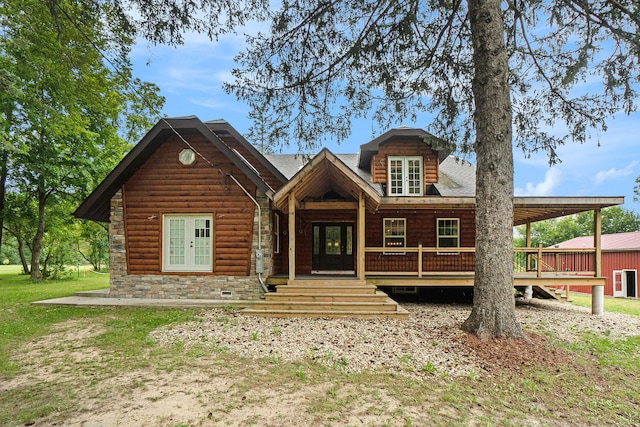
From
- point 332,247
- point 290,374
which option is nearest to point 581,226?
point 332,247

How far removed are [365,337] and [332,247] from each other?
690cm

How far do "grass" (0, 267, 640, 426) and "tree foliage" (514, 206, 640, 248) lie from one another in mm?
47842

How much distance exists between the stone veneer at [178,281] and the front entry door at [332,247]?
2.78 meters

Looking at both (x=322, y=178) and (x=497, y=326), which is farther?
(x=322, y=178)

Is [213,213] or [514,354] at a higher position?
[213,213]

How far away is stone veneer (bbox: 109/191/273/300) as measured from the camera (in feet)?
34.2

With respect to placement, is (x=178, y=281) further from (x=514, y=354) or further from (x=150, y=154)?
(x=514, y=354)

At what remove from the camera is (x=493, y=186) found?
6.01 m

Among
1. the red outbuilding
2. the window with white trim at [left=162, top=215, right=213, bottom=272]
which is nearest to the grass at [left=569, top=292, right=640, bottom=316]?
the red outbuilding

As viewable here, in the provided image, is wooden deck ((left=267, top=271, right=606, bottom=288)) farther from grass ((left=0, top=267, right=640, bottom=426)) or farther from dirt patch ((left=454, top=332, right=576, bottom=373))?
dirt patch ((left=454, top=332, right=576, bottom=373))

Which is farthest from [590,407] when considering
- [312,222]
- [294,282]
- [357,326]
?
[312,222]

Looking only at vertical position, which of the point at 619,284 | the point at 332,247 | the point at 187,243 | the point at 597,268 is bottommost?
the point at 619,284

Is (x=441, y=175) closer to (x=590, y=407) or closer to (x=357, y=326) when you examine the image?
(x=357, y=326)

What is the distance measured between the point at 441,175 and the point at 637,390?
31.9 feet
